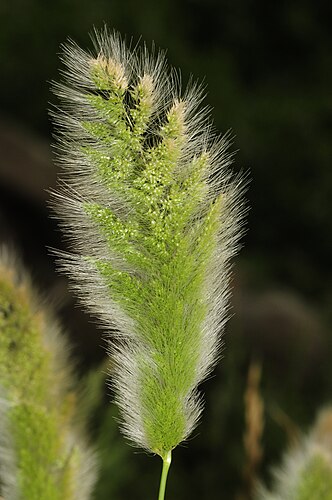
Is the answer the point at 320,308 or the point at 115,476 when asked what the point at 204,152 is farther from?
the point at 320,308

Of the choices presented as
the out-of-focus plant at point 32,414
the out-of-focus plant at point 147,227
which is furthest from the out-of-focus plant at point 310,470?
the out-of-focus plant at point 147,227

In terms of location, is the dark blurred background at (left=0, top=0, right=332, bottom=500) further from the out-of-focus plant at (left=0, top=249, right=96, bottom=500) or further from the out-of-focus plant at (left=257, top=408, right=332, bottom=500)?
the out-of-focus plant at (left=0, top=249, right=96, bottom=500)

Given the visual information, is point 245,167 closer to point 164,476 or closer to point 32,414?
point 32,414

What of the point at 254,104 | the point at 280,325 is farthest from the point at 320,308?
the point at 254,104

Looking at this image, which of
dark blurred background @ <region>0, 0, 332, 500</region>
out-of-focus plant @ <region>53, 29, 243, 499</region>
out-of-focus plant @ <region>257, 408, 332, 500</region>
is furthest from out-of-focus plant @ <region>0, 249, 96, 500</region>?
dark blurred background @ <region>0, 0, 332, 500</region>

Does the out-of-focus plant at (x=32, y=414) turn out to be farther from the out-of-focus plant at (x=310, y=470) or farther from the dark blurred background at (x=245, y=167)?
the dark blurred background at (x=245, y=167)

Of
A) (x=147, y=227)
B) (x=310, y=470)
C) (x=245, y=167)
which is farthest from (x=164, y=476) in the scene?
(x=245, y=167)
